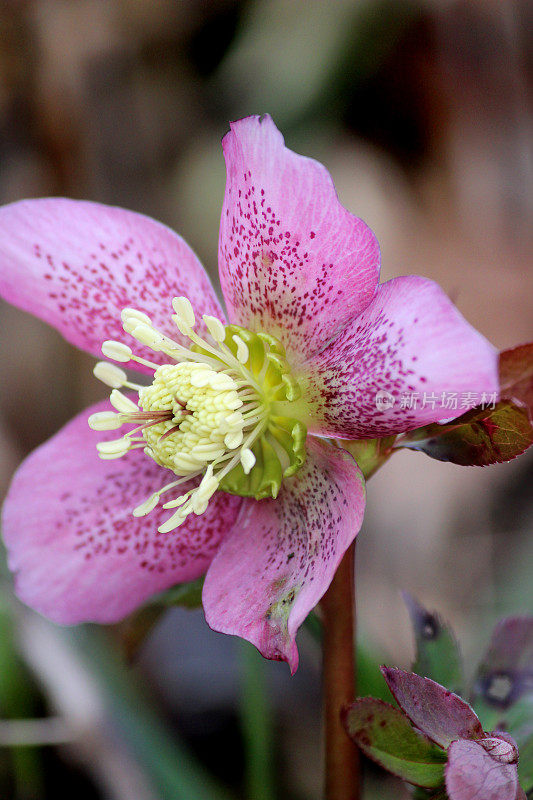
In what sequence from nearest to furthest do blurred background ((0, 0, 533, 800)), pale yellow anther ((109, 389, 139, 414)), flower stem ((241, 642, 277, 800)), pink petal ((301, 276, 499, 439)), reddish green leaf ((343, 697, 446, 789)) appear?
1. pink petal ((301, 276, 499, 439))
2. reddish green leaf ((343, 697, 446, 789))
3. pale yellow anther ((109, 389, 139, 414))
4. flower stem ((241, 642, 277, 800))
5. blurred background ((0, 0, 533, 800))

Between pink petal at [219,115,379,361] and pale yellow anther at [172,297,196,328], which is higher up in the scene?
pink petal at [219,115,379,361]

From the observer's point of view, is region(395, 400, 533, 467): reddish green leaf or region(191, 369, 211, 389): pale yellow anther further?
region(191, 369, 211, 389): pale yellow anther

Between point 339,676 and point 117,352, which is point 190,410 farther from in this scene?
point 339,676

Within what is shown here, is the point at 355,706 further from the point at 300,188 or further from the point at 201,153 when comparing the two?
the point at 201,153

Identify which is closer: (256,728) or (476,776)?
(476,776)

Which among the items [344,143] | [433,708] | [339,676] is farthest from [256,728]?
[344,143]

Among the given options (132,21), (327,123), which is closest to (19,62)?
(132,21)

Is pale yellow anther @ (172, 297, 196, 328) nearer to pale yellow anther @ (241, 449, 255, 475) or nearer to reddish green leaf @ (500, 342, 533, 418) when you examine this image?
pale yellow anther @ (241, 449, 255, 475)

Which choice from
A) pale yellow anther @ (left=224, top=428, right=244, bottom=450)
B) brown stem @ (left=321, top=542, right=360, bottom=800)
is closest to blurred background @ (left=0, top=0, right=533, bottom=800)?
brown stem @ (left=321, top=542, right=360, bottom=800)
